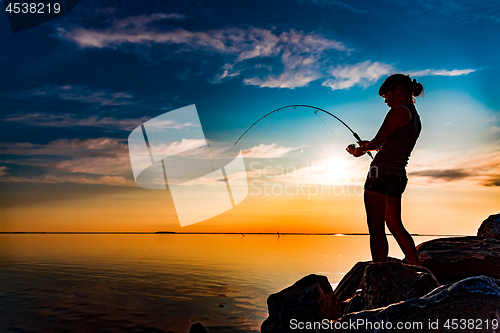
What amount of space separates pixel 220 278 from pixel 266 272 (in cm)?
382

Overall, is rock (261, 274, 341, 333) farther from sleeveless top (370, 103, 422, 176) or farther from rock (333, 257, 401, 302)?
sleeveless top (370, 103, 422, 176)

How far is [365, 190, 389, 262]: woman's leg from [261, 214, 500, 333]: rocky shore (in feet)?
0.66

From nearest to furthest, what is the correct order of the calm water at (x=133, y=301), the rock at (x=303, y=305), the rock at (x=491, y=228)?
the rock at (x=303, y=305), the rock at (x=491, y=228), the calm water at (x=133, y=301)

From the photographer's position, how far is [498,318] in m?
2.38

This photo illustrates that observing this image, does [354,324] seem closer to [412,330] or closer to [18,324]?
[412,330]

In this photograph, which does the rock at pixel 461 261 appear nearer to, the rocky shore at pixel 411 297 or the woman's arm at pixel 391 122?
the rocky shore at pixel 411 297

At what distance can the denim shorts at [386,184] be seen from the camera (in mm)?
3834

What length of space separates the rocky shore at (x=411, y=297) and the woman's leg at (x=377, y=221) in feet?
0.66

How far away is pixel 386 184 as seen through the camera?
3828 mm

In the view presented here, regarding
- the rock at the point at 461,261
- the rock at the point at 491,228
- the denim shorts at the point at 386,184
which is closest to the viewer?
the denim shorts at the point at 386,184

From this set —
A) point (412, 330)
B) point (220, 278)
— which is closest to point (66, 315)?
point (220, 278)

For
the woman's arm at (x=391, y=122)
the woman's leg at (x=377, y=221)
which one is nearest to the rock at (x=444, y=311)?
the woman's leg at (x=377, y=221)

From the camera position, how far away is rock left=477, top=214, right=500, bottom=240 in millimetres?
6547

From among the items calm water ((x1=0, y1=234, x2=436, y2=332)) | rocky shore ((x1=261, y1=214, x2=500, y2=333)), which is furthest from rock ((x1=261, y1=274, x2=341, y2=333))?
calm water ((x1=0, y1=234, x2=436, y2=332))
